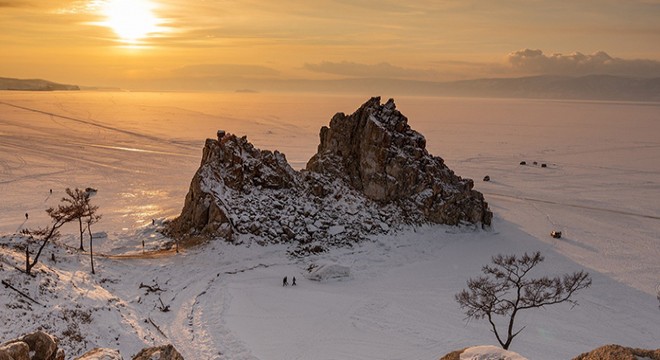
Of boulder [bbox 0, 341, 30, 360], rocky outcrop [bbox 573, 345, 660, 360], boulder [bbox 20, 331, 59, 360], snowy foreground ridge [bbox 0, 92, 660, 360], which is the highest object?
rocky outcrop [bbox 573, 345, 660, 360]

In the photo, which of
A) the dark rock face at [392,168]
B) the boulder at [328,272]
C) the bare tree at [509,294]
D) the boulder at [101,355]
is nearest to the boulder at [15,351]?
the boulder at [101,355]

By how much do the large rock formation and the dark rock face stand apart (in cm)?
13

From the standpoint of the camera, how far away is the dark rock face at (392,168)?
188ft

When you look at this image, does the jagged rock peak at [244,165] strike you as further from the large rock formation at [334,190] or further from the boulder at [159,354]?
the boulder at [159,354]

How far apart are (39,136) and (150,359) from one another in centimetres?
14814

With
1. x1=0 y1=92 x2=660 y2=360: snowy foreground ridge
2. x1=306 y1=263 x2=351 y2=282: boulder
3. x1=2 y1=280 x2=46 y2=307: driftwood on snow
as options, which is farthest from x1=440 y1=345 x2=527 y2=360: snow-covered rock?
x1=306 y1=263 x2=351 y2=282: boulder

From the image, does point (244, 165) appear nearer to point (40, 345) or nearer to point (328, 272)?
point (328, 272)

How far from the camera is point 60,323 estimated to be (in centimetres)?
2708

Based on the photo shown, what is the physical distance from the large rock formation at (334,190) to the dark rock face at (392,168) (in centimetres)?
13

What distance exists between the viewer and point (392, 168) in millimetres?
58062

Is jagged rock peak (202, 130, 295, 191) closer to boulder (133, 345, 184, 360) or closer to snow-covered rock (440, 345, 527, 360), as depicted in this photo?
boulder (133, 345, 184, 360)

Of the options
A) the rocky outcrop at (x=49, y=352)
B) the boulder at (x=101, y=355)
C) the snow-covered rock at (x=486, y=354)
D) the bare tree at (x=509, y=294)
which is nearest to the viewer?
the snow-covered rock at (x=486, y=354)

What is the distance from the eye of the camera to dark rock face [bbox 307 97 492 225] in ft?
188

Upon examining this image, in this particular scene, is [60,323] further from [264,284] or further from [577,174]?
[577,174]
